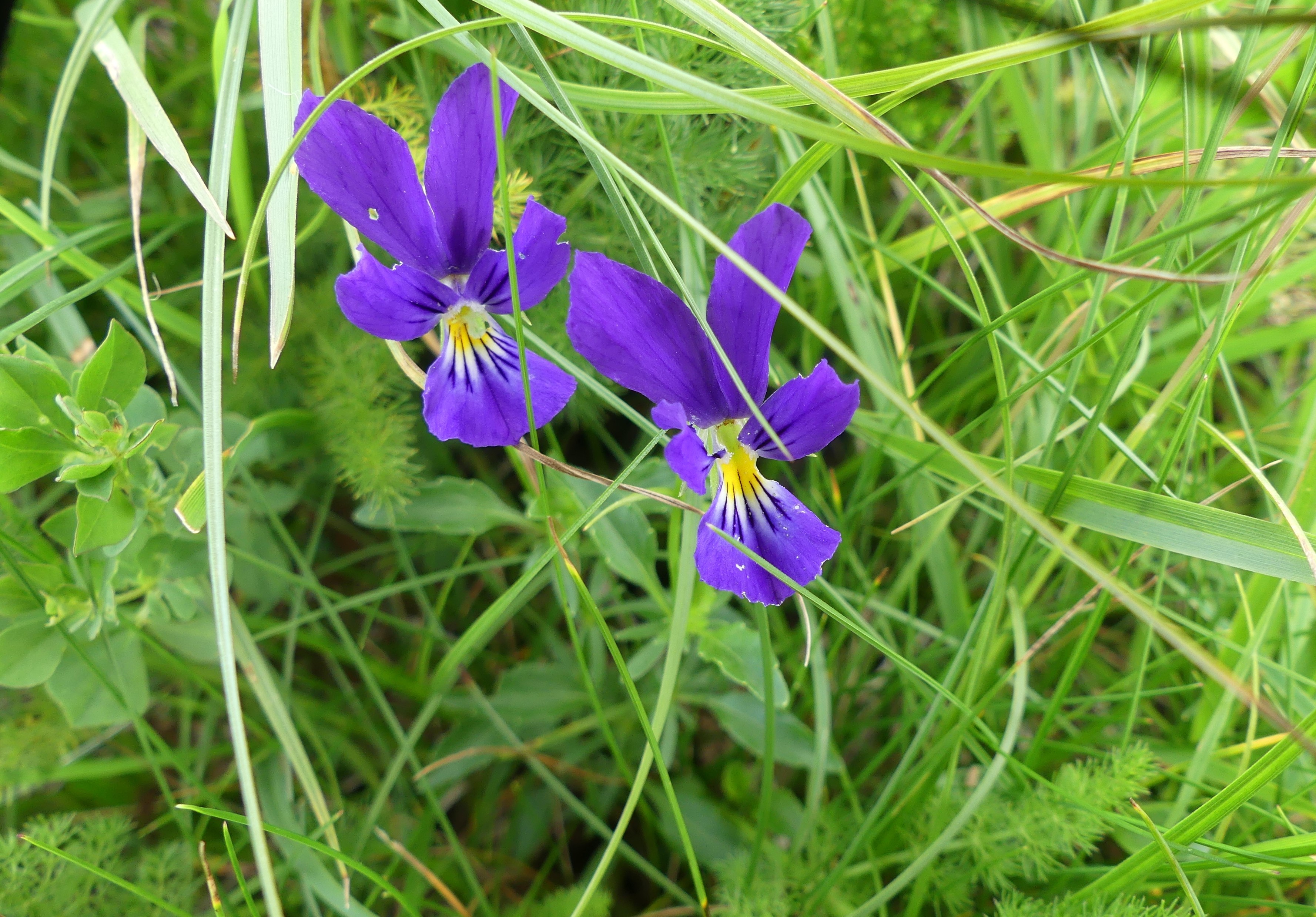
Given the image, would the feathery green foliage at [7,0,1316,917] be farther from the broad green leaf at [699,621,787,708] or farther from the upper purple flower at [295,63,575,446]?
the upper purple flower at [295,63,575,446]

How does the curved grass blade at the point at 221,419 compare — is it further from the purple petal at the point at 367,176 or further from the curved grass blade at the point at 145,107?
the purple petal at the point at 367,176

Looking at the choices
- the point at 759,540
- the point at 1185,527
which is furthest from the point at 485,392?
the point at 1185,527

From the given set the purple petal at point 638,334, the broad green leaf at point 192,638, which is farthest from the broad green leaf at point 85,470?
the purple petal at point 638,334

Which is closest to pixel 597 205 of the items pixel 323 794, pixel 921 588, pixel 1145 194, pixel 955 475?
pixel 955 475

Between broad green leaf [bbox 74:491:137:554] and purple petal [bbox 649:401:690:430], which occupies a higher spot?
purple petal [bbox 649:401:690:430]

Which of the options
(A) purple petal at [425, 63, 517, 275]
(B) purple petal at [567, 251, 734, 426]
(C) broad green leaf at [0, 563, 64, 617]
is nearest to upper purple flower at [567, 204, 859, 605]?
(B) purple petal at [567, 251, 734, 426]

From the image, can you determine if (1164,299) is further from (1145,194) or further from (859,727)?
(859,727)
